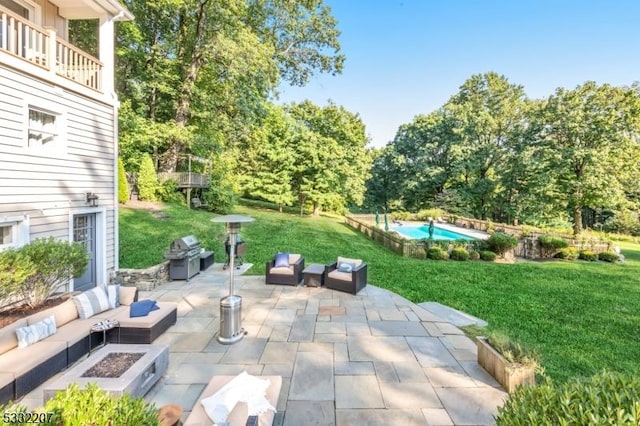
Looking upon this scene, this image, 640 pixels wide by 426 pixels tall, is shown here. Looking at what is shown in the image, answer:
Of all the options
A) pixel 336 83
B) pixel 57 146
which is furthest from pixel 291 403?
pixel 336 83

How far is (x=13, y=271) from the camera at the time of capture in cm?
445

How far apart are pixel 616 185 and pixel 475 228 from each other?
8.03 meters

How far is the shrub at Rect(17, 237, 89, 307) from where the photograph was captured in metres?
4.95

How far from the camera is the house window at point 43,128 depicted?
6.16 meters

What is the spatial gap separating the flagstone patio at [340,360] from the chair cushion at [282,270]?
88 cm

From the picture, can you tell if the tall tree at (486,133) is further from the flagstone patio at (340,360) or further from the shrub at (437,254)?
the flagstone patio at (340,360)

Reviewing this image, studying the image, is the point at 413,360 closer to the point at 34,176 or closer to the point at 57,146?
the point at 34,176

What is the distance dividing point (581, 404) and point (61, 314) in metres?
5.92

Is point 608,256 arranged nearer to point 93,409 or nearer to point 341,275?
point 341,275

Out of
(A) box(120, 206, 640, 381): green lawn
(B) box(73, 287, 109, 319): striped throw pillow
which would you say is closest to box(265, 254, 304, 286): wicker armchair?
(A) box(120, 206, 640, 381): green lawn

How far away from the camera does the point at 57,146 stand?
21.6ft

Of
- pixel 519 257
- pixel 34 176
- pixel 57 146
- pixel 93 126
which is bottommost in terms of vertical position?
pixel 519 257

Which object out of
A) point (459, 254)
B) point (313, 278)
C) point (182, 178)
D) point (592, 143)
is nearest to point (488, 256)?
point (459, 254)

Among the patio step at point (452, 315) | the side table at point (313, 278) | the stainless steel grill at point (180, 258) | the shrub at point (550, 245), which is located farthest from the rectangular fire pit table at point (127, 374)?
the shrub at point (550, 245)
